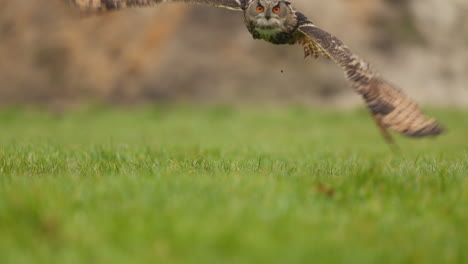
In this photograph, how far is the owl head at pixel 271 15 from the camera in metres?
5.21

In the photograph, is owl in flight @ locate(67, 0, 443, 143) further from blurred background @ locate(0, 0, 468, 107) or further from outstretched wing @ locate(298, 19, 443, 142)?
blurred background @ locate(0, 0, 468, 107)

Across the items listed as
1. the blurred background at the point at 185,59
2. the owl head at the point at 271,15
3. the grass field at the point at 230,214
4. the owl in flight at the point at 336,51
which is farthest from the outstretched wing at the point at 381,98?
the blurred background at the point at 185,59

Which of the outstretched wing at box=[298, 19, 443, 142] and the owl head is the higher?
the owl head

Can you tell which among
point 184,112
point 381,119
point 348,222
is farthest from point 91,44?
point 348,222

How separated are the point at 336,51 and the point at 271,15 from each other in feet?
2.53

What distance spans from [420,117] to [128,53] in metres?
12.8

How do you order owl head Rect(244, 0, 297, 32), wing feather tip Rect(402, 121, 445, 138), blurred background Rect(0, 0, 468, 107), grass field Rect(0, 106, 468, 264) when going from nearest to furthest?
grass field Rect(0, 106, 468, 264)
wing feather tip Rect(402, 121, 445, 138)
owl head Rect(244, 0, 297, 32)
blurred background Rect(0, 0, 468, 107)

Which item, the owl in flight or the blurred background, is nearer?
the owl in flight

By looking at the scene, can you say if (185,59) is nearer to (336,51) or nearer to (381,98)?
(336,51)

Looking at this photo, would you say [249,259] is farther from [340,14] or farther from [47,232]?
[340,14]

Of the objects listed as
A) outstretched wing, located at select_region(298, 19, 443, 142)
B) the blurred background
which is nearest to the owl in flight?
outstretched wing, located at select_region(298, 19, 443, 142)

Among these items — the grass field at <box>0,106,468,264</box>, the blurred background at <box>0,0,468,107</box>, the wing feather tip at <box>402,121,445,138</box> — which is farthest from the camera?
the blurred background at <box>0,0,468,107</box>

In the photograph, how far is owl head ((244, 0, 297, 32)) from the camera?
5207mm

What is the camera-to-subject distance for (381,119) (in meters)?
4.52
